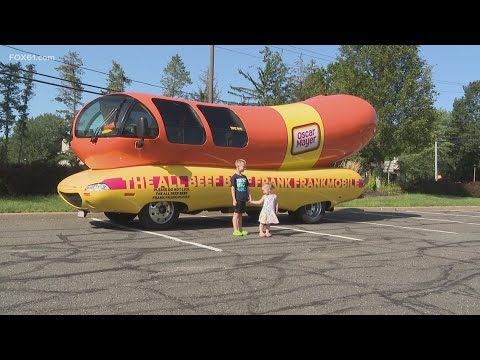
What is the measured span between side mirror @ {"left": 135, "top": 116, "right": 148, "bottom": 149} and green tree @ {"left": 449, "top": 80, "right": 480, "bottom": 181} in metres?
64.4

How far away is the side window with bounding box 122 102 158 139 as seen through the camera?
9820mm

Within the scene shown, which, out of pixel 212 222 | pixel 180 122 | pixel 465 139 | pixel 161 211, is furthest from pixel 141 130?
pixel 465 139

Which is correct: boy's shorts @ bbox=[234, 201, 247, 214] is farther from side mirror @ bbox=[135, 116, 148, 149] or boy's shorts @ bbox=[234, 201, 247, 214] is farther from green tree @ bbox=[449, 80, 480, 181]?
green tree @ bbox=[449, 80, 480, 181]

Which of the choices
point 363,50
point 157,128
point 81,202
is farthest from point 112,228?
point 363,50

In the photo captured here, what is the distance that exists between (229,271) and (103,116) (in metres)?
5.36

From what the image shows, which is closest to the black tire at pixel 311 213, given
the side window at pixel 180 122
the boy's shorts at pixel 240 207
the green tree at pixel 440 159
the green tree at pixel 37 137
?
the boy's shorts at pixel 240 207

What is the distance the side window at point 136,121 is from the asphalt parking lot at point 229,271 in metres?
1.98

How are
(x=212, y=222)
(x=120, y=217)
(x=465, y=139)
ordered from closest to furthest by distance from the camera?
1. (x=120, y=217)
2. (x=212, y=222)
3. (x=465, y=139)

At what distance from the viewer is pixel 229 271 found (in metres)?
6.34

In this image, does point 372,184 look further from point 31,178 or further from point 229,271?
point 229,271

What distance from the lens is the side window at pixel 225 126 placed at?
1088 centimetres

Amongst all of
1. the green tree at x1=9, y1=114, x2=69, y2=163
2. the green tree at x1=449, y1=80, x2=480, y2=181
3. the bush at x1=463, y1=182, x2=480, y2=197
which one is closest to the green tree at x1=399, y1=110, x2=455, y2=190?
the green tree at x1=449, y1=80, x2=480, y2=181

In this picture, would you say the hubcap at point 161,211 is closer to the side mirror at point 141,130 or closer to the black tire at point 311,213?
the side mirror at point 141,130

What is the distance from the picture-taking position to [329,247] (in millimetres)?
8562
